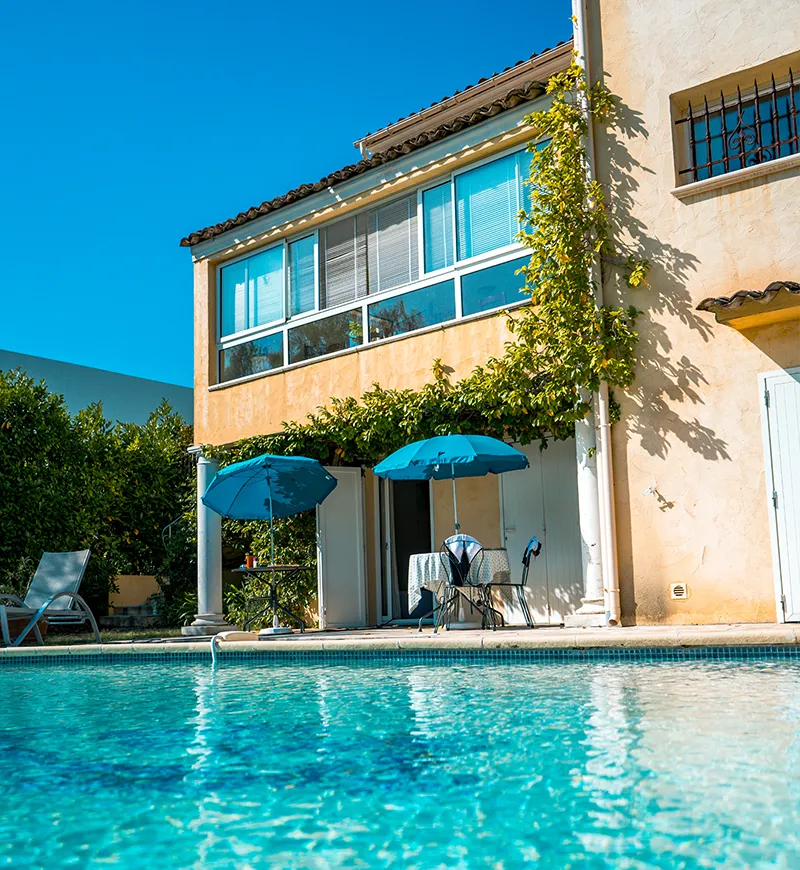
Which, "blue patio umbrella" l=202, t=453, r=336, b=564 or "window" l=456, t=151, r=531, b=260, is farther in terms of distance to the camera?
"blue patio umbrella" l=202, t=453, r=336, b=564

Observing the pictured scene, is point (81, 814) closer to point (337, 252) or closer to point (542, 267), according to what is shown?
point (542, 267)

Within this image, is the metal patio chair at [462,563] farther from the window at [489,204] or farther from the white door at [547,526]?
the window at [489,204]

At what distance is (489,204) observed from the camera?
11445mm

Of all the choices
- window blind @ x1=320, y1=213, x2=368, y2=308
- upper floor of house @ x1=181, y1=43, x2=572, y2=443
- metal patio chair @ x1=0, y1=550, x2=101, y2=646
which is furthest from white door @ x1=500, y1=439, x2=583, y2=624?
metal patio chair @ x1=0, y1=550, x2=101, y2=646

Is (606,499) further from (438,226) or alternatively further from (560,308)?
(438,226)

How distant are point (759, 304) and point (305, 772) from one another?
650 cm

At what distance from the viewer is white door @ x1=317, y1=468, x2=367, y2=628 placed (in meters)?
13.1

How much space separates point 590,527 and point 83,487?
1108cm

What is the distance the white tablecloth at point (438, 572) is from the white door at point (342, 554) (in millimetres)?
2656

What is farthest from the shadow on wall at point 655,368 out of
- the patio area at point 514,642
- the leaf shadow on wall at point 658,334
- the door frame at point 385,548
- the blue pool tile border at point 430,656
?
the door frame at point 385,548

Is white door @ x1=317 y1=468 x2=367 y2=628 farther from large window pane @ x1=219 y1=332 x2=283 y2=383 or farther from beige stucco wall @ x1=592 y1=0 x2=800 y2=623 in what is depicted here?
beige stucco wall @ x1=592 y1=0 x2=800 y2=623

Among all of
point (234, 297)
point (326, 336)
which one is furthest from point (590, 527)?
point (234, 297)

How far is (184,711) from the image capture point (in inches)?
246

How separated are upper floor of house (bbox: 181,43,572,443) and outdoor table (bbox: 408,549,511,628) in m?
2.39
